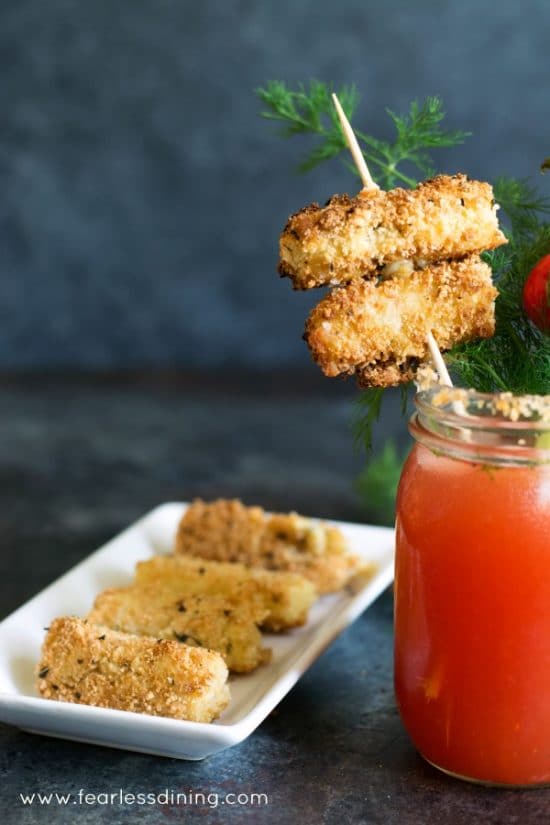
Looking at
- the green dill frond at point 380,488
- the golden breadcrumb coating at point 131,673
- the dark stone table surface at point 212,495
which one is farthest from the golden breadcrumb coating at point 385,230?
the green dill frond at point 380,488

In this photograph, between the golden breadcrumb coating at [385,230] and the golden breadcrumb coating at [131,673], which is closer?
the golden breadcrumb coating at [385,230]

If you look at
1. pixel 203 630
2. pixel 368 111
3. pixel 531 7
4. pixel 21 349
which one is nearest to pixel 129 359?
pixel 21 349

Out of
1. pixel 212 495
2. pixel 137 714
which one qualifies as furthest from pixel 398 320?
pixel 212 495

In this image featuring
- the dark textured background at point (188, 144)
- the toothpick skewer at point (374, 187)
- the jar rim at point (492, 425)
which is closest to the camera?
the jar rim at point (492, 425)

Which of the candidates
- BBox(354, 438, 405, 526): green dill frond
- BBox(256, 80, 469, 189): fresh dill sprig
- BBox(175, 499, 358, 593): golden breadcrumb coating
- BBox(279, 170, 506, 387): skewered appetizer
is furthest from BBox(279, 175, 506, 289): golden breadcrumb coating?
BBox(354, 438, 405, 526): green dill frond

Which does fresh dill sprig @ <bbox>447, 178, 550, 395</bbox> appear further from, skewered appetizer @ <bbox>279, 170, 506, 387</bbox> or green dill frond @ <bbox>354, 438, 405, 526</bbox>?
green dill frond @ <bbox>354, 438, 405, 526</bbox>

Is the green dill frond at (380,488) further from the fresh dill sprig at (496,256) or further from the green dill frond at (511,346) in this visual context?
the green dill frond at (511,346)

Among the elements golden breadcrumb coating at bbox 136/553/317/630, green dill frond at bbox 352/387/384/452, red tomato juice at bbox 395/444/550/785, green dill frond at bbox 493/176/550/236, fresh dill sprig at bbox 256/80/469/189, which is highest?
fresh dill sprig at bbox 256/80/469/189
